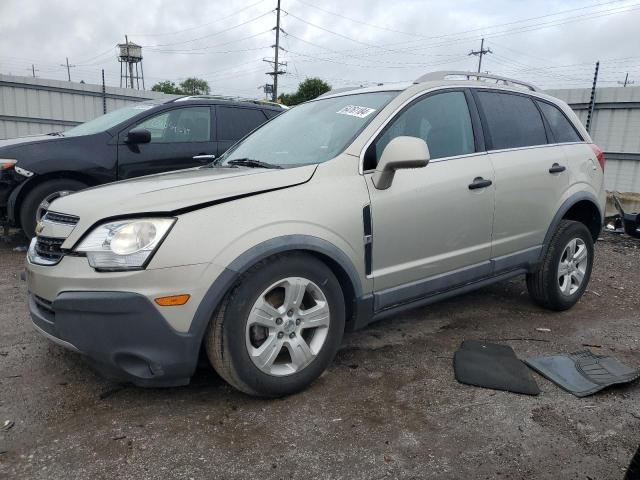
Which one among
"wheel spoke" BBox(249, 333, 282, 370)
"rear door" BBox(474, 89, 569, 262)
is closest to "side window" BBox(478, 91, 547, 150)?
"rear door" BBox(474, 89, 569, 262)

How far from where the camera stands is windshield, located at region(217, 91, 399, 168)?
3096 mm

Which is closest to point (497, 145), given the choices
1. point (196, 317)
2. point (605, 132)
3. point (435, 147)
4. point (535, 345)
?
point (435, 147)

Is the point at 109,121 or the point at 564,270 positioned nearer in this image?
the point at 564,270

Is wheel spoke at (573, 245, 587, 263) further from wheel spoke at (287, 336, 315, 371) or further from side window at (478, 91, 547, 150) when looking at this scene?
wheel spoke at (287, 336, 315, 371)

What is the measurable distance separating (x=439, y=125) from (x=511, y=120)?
0.79 meters

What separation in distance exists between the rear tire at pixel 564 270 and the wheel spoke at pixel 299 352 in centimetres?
231

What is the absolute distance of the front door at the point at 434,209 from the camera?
3.00 meters

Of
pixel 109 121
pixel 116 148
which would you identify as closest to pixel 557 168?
pixel 116 148

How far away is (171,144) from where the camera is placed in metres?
6.16

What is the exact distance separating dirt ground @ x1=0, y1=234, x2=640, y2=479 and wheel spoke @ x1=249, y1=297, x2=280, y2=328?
0.46 m

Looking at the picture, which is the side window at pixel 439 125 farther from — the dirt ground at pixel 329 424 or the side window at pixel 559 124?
the dirt ground at pixel 329 424

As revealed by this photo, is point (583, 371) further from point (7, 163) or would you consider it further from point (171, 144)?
point (7, 163)

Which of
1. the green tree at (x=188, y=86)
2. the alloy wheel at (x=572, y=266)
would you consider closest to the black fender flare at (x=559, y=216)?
the alloy wheel at (x=572, y=266)

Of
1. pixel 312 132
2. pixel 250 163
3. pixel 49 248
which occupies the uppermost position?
pixel 312 132
